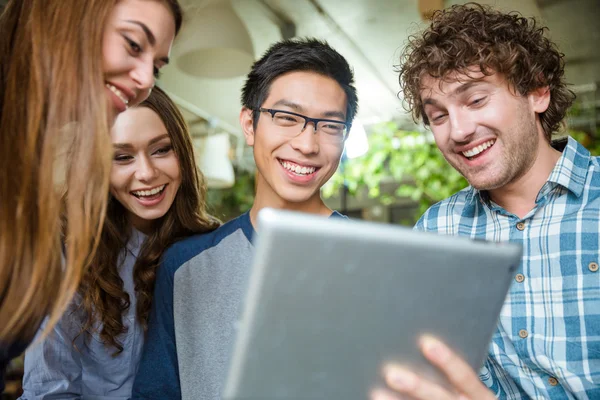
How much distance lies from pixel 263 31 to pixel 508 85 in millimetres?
2632

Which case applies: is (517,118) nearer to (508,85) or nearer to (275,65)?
(508,85)

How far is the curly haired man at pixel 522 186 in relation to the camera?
1259 mm

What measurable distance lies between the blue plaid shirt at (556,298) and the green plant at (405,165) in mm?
3109

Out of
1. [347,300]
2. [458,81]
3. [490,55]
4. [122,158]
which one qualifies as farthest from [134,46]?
[490,55]

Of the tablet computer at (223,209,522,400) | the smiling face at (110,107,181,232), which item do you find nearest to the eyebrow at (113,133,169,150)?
the smiling face at (110,107,181,232)

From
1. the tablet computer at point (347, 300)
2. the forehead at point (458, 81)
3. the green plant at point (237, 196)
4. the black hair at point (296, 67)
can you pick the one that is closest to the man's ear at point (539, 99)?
the forehead at point (458, 81)

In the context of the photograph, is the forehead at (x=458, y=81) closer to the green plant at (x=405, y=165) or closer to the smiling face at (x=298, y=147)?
the smiling face at (x=298, y=147)

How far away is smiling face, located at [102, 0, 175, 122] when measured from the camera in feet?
3.36

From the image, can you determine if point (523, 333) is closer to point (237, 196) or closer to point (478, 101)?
point (478, 101)

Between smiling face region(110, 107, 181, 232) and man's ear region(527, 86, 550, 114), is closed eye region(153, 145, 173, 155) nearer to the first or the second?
smiling face region(110, 107, 181, 232)

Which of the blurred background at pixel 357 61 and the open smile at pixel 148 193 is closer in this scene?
the open smile at pixel 148 193

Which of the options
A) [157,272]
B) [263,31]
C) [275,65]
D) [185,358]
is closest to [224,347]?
[185,358]

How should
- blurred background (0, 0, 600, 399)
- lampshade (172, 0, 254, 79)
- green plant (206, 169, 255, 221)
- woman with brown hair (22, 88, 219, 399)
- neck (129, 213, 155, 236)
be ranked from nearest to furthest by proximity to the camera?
1. woman with brown hair (22, 88, 219, 399)
2. neck (129, 213, 155, 236)
3. lampshade (172, 0, 254, 79)
4. blurred background (0, 0, 600, 399)
5. green plant (206, 169, 255, 221)

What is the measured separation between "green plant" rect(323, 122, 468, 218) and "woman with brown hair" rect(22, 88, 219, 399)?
3.12 m
